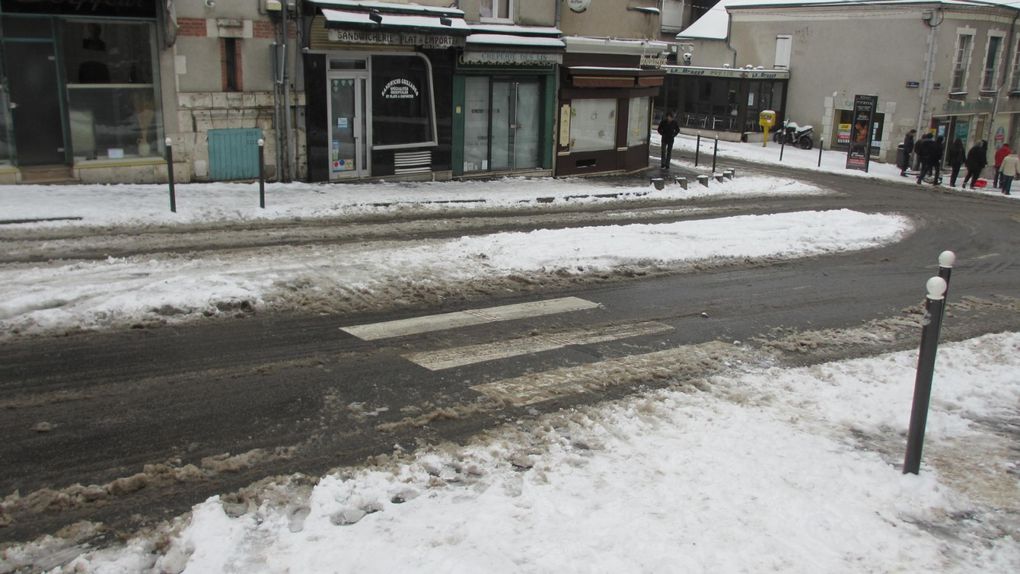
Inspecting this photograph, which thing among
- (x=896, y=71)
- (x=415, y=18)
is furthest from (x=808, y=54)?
(x=415, y=18)

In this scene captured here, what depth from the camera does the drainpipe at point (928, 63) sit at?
104ft

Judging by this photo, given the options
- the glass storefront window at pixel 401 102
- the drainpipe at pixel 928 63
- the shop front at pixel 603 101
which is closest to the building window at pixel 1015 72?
the drainpipe at pixel 928 63

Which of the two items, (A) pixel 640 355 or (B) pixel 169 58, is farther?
(B) pixel 169 58

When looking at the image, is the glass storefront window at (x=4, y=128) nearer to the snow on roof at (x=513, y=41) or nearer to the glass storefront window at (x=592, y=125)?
the snow on roof at (x=513, y=41)

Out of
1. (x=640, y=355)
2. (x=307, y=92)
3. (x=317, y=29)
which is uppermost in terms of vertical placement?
(x=317, y=29)

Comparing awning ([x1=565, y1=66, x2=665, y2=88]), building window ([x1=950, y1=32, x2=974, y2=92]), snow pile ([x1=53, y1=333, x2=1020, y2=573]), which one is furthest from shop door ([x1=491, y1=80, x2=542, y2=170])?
building window ([x1=950, y1=32, x2=974, y2=92])

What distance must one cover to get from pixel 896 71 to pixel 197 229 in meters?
29.7

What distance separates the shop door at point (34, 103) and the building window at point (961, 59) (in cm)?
3119

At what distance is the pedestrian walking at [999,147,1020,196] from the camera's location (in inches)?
1009

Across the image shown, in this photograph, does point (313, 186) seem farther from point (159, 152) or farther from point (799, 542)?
point (799, 542)

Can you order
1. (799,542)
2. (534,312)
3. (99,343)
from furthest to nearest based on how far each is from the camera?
1. (534,312)
2. (99,343)
3. (799,542)

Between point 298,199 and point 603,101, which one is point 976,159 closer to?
point 603,101

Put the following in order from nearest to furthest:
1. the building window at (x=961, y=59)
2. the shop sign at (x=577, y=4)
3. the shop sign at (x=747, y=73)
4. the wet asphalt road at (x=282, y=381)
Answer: the wet asphalt road at (x=282, y=381), the shop sign at (x=577, y=4), the building window at (x=961, y=59), the shop sign at (x=747, y=73)

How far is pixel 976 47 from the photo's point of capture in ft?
109
